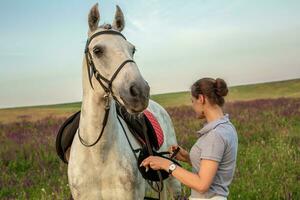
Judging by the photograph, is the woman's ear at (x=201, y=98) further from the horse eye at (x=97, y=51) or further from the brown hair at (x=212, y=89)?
the horse eye at (x=97, y=51)

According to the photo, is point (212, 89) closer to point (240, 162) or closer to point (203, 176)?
point (203, 176)

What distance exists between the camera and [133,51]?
4059 mm

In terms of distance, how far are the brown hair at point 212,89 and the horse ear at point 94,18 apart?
1247 mm

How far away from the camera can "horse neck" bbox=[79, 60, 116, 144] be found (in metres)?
4.14

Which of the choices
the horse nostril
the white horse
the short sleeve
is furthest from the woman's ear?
the white horse

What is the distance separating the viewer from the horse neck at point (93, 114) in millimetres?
4145

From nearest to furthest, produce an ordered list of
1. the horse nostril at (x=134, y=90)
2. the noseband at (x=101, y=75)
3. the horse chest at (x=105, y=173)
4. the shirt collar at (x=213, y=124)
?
the horse nostril at (x=134, y=90) < the shirt collar at (x=213, y=124) < the noseband at (x=101, y=75) < the horse chest at (x=105, y=173)

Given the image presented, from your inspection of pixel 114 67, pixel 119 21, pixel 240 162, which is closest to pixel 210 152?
pixel 114 67

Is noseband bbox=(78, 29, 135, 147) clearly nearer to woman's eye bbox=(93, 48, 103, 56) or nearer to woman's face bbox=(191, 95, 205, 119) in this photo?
woman's eye bbox=(93, 48, 103, 56)

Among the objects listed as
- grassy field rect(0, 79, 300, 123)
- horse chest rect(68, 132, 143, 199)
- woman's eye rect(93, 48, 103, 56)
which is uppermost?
woman's eye rect(93, 48, 103, 56)

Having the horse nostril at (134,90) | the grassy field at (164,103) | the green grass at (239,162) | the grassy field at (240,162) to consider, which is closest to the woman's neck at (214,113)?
the horse nostril at (134,90)

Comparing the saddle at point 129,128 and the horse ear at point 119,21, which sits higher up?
the horse ear at point 119,21

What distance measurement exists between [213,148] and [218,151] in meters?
0.05

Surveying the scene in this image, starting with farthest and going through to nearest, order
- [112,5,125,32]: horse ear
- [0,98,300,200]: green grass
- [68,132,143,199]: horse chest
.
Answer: [0,98,300,200]: green grass
[112,5,125,32]: horse ear
[68,132,143,199]: horse chest
